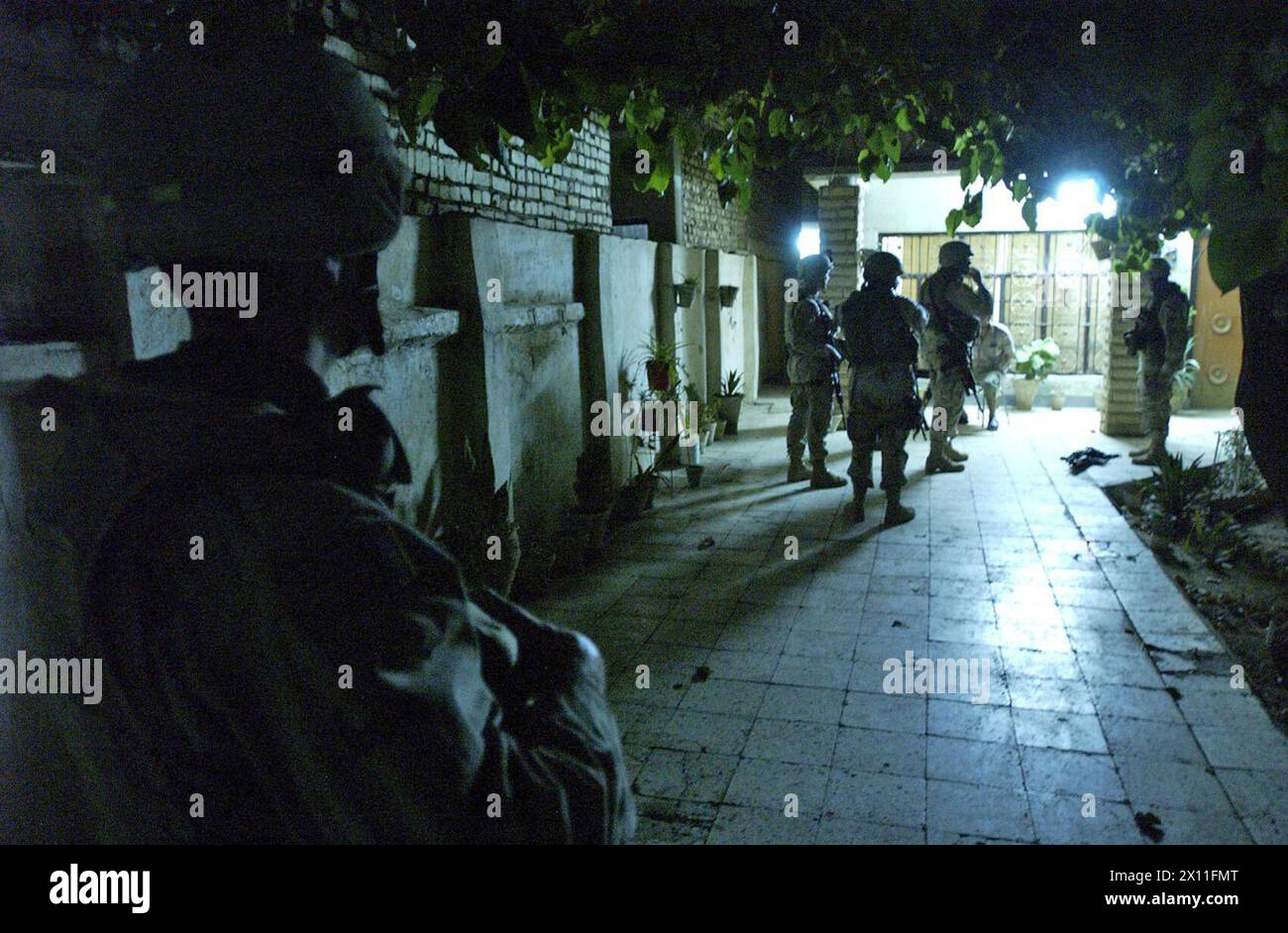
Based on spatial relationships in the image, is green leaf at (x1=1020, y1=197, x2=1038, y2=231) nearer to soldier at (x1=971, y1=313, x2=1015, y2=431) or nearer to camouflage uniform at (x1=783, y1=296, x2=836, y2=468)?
camouflage uniform at (x1=783, y1=296, x2=836, y2=468)

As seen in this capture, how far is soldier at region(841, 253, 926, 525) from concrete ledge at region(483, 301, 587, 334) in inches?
85.3

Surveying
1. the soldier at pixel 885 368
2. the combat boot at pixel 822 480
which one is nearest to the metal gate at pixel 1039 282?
the combat boot at pixel 822 480

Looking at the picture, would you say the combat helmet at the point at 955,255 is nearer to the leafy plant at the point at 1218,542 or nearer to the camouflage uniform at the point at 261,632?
the leafy plant at the point at 1218,542

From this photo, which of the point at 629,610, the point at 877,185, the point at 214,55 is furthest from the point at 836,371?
the point at 877,185

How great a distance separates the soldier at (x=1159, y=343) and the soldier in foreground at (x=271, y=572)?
29.8ft

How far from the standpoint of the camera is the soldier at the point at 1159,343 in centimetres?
866

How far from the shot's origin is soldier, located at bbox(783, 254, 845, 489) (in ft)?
26.7

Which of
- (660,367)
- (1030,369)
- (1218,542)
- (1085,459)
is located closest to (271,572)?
(1218,542)

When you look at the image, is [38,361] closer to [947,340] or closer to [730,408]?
[947,340]

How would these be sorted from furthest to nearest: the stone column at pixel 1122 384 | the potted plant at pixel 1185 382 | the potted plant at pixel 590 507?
the potted plant at pixel 1185 382, the stone column at pixel 1122 384, the potted plant at pixel 590 507

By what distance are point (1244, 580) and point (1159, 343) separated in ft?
12.3

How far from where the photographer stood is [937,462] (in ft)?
29.6
